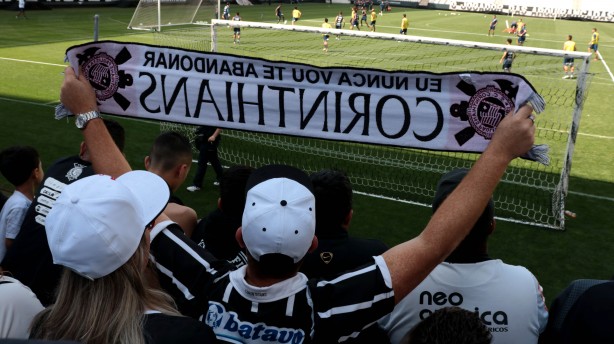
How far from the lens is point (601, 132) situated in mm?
15383

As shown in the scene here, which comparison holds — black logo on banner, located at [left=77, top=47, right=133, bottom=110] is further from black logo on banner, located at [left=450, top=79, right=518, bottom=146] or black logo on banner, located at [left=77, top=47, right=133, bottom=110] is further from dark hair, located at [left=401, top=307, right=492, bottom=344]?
dark hair, located at [left=401, top=307, right=492, bottom=344]

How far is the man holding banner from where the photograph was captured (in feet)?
7.04

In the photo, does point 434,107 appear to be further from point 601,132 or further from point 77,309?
point 601,132

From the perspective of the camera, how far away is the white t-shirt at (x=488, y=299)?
283 cm

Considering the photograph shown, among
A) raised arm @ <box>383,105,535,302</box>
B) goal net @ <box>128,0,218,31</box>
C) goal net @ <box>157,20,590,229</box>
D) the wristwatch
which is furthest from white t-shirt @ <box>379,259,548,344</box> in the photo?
goal net @ <box>128,0,218,31</box>

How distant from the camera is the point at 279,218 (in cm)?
213

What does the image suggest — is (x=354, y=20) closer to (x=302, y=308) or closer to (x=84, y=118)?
(x=84, y=118)

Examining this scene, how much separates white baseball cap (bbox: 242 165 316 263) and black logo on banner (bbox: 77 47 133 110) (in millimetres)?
1972

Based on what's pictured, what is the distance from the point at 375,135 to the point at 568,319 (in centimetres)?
178

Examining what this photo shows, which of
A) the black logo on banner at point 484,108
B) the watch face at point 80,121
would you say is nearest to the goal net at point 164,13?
the black logo on banner at point 484,108

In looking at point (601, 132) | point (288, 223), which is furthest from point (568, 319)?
point (601, 132)

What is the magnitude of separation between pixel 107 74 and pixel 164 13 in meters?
23.8

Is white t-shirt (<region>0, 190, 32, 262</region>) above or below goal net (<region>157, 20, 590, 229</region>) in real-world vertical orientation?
above

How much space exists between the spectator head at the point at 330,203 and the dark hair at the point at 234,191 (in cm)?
58
